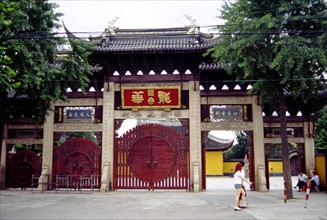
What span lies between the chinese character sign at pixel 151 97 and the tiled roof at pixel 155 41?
5.86 feet

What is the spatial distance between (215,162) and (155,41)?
23245 mm

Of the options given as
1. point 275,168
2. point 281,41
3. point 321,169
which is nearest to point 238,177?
point 281,41

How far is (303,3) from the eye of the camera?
438 inches

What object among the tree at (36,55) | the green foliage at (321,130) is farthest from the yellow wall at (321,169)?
the green foliage at (321,130)

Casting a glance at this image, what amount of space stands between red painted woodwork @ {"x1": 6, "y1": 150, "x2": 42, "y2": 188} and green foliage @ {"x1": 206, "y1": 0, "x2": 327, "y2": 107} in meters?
10.4

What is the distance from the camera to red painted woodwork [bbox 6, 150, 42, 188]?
1703cm

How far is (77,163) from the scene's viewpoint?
53.5ft

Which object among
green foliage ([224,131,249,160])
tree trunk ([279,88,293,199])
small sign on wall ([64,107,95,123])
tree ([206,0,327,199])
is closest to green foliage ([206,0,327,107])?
tree ([206,0,327,199])

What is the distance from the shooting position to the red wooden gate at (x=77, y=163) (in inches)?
635

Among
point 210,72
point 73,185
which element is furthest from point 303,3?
point 73,185

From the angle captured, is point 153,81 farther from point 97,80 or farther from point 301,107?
point 301,107

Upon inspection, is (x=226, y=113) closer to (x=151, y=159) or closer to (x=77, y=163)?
(x=151, y=159)

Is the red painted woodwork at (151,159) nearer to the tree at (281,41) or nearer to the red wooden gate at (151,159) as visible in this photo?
→ the red wooden gate at (151,159)

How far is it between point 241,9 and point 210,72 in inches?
192
